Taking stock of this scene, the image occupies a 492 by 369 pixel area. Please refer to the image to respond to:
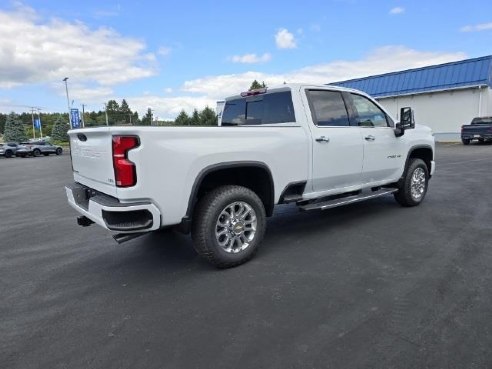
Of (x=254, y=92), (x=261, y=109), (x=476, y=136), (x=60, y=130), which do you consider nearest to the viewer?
(x=261, y=109)

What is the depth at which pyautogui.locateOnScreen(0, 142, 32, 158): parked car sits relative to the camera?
37.7 meters

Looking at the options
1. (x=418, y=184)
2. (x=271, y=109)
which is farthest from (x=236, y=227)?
(x=418, y=184)

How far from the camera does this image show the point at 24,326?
3203 millimetres

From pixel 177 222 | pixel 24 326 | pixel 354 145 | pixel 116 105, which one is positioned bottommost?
pixel 24 326

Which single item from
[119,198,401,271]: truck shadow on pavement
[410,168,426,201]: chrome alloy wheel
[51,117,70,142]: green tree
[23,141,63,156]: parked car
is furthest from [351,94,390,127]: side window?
[51,117,70,142]: green tree

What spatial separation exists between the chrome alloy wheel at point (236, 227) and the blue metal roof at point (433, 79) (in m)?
28.5

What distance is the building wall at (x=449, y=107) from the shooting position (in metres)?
27.8

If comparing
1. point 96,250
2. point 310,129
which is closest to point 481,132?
point 310,129

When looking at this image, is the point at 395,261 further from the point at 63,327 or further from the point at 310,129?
the point at 63,327

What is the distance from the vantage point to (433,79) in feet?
98.7

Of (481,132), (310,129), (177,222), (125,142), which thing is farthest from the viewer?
(481,132)

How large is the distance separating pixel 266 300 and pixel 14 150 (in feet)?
137

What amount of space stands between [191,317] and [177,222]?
0.97 metres

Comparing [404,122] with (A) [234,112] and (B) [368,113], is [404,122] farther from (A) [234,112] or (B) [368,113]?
(A) [234,112]
